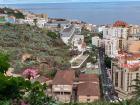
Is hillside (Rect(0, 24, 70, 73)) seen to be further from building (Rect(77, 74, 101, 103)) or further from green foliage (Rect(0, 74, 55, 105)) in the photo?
green foliage (Rect(0, 74, 55, 105))

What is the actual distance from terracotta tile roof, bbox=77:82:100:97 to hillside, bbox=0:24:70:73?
329cm

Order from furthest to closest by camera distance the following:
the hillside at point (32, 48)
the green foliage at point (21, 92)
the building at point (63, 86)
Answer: the hillside at point (32, 48) < the building at point (63, 86) < the green foliage at point (21, 92)

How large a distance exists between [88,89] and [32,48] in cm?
1110

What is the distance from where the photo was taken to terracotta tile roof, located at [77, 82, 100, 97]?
48.8 ft

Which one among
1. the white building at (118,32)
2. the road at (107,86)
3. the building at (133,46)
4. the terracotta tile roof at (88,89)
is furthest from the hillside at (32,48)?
the white building at (118,32)

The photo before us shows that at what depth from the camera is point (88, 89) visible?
1538cm

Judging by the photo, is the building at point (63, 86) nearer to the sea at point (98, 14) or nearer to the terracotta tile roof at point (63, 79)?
the terracotta tile roof at point (63, 79)

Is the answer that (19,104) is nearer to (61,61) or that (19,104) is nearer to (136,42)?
(61,61)

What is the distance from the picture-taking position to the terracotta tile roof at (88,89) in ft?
48.8

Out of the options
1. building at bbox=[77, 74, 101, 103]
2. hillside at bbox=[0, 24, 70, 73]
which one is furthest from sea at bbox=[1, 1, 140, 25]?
building at bbox=[77, 74, 101, 103]

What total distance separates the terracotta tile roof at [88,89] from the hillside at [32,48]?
3.29 meters

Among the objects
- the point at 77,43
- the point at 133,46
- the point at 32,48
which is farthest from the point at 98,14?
the point at 32,48

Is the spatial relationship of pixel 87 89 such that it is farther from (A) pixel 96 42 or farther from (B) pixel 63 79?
(A) pixel 96 42

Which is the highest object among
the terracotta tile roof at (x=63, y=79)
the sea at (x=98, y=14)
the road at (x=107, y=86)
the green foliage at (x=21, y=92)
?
the green foliage at (x=21, y=92)
